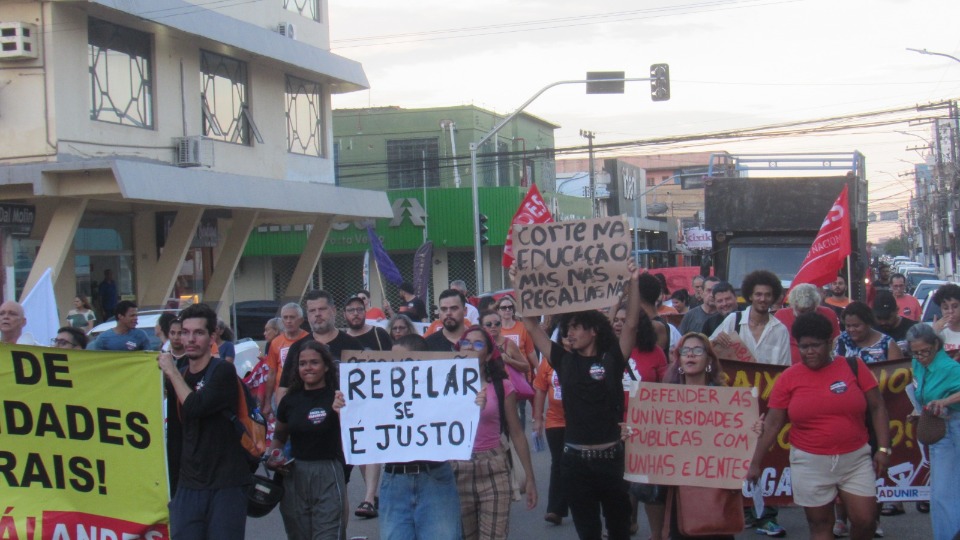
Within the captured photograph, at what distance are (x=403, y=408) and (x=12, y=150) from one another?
1471 cm

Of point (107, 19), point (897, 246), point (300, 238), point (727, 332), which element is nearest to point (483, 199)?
point (300, 238)

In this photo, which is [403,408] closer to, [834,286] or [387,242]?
[834,286]

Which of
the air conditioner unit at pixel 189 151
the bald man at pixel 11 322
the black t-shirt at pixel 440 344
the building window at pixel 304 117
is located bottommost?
the black t-shirt at pixel 440 344

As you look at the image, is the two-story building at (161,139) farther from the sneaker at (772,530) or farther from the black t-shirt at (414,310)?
the sneaker at (772,530)

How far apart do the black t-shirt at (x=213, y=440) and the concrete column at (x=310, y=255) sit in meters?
21.3

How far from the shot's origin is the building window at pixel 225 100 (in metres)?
22.9

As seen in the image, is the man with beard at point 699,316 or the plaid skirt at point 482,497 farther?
the man with beard at point 699,316

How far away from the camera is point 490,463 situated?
673 cm

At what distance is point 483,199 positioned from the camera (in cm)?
3859

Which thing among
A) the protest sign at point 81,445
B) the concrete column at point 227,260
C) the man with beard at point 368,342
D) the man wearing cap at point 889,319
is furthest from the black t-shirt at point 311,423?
the concrete column at point 227,260

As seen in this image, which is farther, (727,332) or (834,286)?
(834,286)

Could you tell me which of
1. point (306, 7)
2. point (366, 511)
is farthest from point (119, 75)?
point (366, 511)

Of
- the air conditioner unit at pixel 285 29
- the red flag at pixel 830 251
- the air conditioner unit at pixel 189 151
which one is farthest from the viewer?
the air conditioner unit at pixel 285 29

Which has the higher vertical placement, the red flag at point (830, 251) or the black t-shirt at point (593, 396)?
the red flag at point (830, 251)
